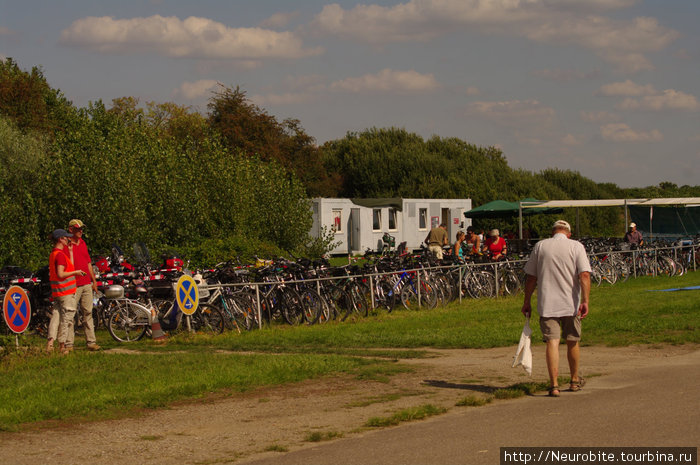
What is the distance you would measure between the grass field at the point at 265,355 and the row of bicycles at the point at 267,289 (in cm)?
38

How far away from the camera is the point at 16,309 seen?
11891mm

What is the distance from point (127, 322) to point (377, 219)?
28.6 m

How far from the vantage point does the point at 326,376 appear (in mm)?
9711

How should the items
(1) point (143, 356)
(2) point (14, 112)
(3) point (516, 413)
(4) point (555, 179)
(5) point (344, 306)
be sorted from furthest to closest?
(4) point (555, 179) → (2) point (14, 112) → (5) point (344, 306) → (1) point (143, 356) → (3) point (516, 413)

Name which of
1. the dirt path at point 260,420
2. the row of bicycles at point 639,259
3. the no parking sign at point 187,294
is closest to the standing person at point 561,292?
the dirt path at point 260,420

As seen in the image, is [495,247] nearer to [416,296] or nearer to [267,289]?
[416,296]

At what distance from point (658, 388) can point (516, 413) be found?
169 centimetres

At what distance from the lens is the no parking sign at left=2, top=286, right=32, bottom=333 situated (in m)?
11.8

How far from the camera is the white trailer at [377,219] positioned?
3962 cm

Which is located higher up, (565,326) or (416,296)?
(565,326)

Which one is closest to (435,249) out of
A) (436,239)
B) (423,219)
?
(436,239)

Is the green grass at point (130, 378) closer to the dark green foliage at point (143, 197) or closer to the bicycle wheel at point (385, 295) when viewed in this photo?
the bicycle wheel at point (385, 295)

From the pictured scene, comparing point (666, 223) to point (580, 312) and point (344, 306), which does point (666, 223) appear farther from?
point (580, 312)

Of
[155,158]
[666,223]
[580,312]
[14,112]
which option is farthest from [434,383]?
[14,112]
